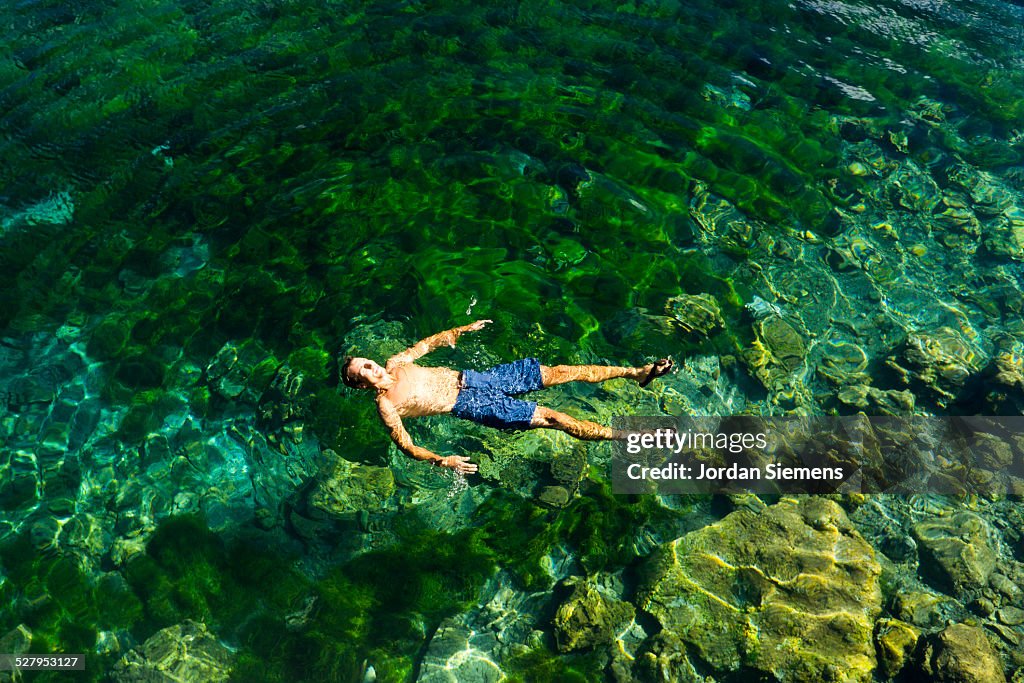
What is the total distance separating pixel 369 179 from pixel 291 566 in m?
5.26

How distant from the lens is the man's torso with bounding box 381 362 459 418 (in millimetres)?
7230

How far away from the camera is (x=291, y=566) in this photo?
294 inches

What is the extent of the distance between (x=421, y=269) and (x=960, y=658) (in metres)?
6.82

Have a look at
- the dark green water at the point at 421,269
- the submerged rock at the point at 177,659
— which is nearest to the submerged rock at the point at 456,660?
the dark green water at the point at 421,269

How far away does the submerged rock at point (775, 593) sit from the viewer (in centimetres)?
642

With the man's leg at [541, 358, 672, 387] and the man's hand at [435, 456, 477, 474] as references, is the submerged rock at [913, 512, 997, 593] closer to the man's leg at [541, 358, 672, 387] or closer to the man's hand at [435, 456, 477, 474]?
the man's leg at [541, 358, 672, 387]

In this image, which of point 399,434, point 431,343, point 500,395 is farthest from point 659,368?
point 399,434

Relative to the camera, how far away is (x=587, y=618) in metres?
6.76

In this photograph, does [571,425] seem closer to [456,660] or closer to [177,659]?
[456,660]

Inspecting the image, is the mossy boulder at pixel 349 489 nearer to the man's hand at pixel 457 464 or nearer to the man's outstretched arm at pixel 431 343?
the man's hand at pixel 457 464

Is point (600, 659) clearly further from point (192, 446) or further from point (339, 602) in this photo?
point (192, 446)

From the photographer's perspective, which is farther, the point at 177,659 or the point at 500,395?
the point at 500,395

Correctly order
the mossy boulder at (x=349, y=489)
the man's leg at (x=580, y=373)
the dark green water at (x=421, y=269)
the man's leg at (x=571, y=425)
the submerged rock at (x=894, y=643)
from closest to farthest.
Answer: the submerged rock at (x=894, y=643) → the man's leg at (x=571, y=425) → the dark green water at (x=421, y=269) → the man's leg at (x=580, y=373) → the mossy boulder at (x=349, y=489)

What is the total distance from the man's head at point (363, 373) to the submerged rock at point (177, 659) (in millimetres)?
2941
